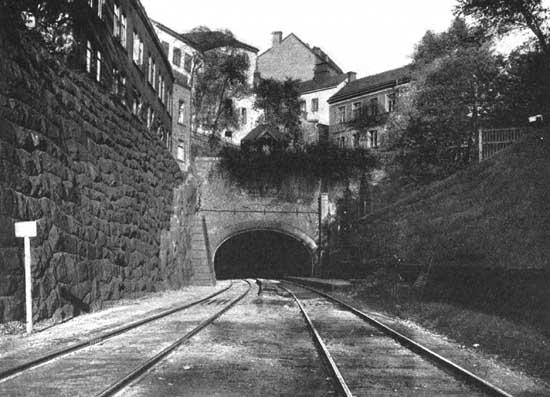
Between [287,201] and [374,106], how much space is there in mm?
20804

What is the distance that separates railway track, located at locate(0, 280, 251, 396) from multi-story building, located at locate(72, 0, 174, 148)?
9763 mm

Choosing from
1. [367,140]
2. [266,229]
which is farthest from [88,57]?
[367,140]

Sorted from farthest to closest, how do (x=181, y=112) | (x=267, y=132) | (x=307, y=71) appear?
(x=307, y=71) < (x=267, y=132) < (x=181, y=112)

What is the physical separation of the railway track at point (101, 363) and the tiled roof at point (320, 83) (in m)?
55.9

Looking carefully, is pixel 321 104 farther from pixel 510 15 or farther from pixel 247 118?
pixel 510 15

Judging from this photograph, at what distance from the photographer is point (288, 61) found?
242 feet

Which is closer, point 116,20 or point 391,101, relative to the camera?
point 116,20

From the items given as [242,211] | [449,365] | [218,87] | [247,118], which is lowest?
[449,365]

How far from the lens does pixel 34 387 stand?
21.3 feet

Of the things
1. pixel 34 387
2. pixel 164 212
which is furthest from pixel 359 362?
pixel 164 212

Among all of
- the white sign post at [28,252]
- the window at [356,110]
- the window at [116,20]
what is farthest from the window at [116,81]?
the window at [356,110]

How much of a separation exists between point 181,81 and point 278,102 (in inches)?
536

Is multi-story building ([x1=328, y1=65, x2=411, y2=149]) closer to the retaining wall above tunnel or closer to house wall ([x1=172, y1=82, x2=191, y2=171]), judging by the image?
house wall ([x1=172, y1=82, x2=191, y2=171])

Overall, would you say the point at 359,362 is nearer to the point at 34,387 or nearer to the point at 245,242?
the point at 34,387
